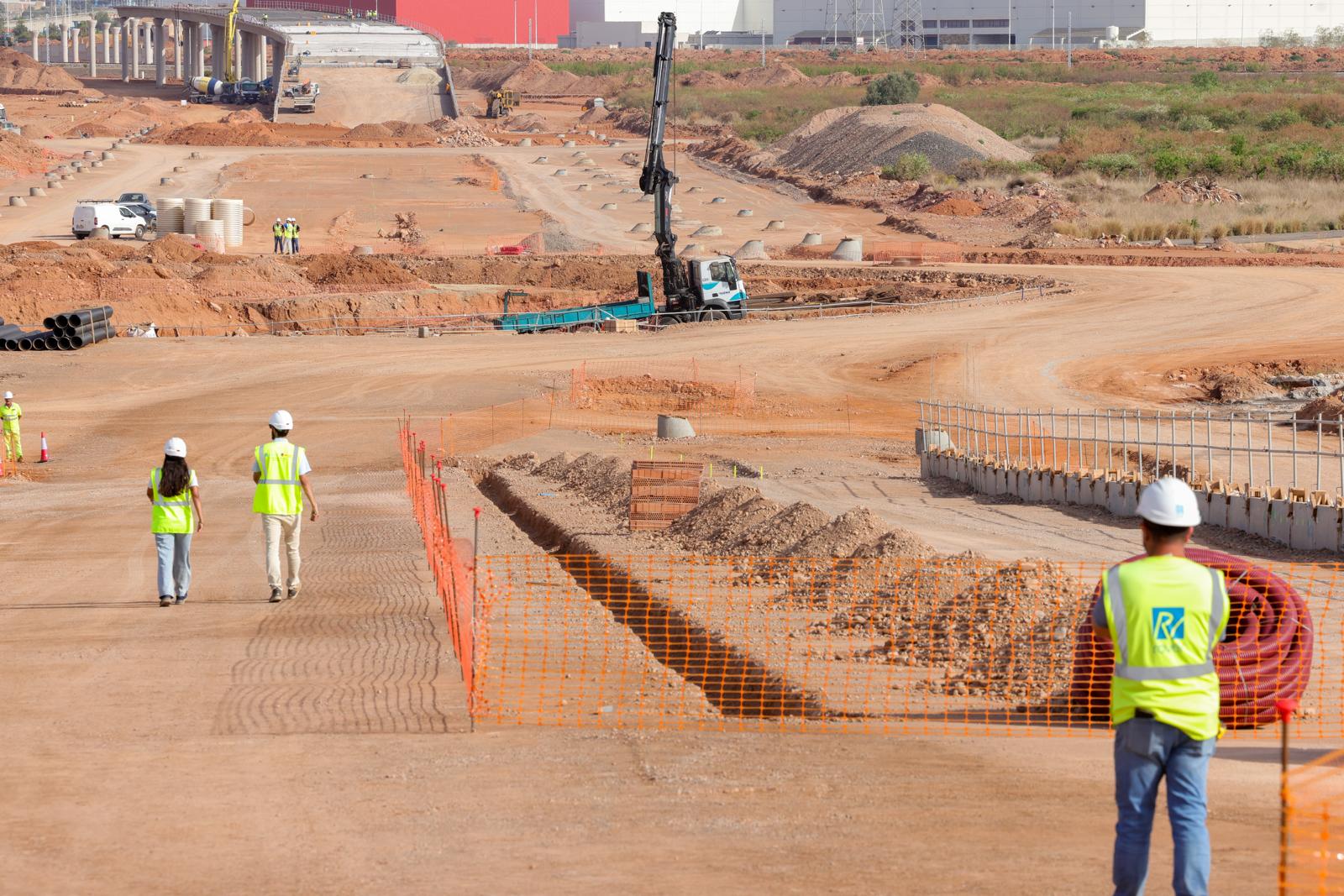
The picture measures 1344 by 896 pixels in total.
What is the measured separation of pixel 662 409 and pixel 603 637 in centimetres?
2089

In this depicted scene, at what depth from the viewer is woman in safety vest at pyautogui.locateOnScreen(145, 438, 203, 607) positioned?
13344 mm

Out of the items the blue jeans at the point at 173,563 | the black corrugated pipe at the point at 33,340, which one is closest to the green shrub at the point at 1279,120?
the black corrugated pipe at the point at 33,340

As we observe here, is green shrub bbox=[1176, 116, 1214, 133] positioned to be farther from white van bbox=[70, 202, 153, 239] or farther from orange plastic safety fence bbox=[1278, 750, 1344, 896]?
orange plastic safety fence bbox=[1278, 750, 1344, 896]

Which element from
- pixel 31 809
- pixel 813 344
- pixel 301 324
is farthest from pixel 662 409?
pixel 31 809

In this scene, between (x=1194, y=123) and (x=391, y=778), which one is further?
(x=1194, y=123)

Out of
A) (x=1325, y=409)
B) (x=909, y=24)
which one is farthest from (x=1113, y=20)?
(x=1325, y=409)

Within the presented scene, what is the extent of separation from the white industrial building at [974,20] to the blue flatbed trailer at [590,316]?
121m

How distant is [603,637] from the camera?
1330cm

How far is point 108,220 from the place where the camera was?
2269 inches

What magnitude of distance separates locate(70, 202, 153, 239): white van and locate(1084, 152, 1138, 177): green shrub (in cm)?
4035

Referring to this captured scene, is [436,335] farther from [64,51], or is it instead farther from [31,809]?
[64,51]

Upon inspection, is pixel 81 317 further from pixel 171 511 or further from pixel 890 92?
pixel 890 92

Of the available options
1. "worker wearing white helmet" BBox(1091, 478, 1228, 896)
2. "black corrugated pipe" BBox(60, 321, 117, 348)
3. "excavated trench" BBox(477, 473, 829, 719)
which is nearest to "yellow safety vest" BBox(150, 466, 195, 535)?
Answer: "excavated trench" BBox(477, 473, 829, 719)

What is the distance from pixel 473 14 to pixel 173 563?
498 ft
